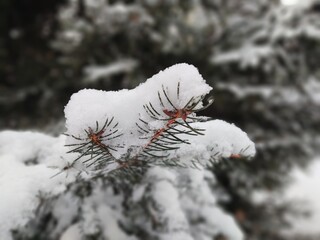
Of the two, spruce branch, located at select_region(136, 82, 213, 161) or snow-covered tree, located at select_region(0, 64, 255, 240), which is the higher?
snow-covered tree, located at select_region(0, 64, 255, 240)

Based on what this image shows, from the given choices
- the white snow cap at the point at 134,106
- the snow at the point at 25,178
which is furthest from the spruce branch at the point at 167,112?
the snow at the point at 25,178

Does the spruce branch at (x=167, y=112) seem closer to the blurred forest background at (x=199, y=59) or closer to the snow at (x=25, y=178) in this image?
the snow at (x=25, y=178)

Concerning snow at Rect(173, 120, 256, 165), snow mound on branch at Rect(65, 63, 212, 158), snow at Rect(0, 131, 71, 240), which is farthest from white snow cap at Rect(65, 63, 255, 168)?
snow at Rect(0, 131, 71, 240)

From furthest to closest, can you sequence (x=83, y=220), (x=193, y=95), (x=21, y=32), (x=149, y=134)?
1. (x=21, y=32)
2. (x=83, y=220)
3. (x=149, y=134)
4. (x=193, y=95)

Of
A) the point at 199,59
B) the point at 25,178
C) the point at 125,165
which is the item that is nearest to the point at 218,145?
the point at 125,165

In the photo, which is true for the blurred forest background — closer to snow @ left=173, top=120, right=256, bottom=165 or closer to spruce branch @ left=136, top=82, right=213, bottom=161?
snow @ left=173, top=120, right=256, bottom=165

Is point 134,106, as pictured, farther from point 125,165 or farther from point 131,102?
point 125,165

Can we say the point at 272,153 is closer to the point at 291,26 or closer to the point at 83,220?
the point at 291,26

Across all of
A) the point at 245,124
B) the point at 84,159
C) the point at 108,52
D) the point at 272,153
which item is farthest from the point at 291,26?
the point at 84,159
